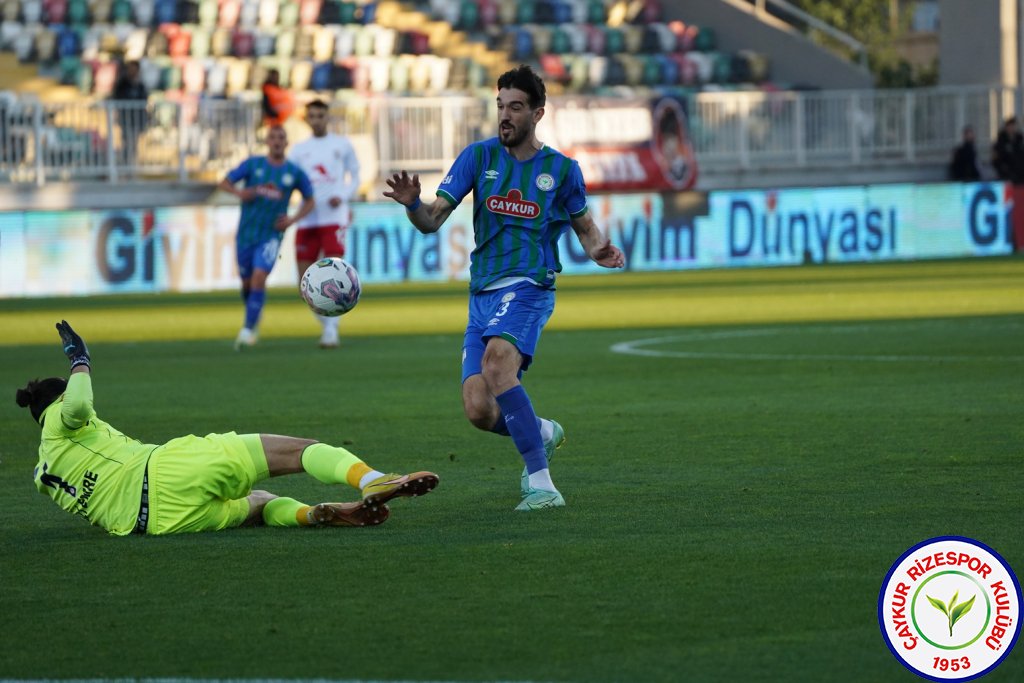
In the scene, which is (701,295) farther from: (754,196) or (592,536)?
(592,536)

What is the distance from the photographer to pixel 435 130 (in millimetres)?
28141

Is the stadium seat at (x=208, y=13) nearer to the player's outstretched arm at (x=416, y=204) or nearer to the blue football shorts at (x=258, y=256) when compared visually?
the blue football shorts at (x=258, y=256)

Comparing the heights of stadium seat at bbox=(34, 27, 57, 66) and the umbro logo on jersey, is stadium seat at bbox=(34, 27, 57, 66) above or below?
above

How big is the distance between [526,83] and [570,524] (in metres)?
1.79

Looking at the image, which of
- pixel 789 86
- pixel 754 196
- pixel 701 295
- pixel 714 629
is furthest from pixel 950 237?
pixel 714 629

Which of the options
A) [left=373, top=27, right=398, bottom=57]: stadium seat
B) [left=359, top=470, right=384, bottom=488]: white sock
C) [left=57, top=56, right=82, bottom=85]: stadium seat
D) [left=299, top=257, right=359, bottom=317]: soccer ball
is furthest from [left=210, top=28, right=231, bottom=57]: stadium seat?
[left=359, top=470, right=384, bottom=488]: white sock

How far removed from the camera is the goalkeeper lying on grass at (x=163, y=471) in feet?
22.0

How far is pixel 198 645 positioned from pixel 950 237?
2730cm

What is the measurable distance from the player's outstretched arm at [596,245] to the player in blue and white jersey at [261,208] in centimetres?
855

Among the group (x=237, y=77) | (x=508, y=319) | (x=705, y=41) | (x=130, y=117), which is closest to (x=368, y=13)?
(x=237, y=77)

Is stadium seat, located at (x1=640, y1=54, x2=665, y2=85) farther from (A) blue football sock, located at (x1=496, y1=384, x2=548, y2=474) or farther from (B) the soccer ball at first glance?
(A) blue football sock, located at (x1=496, y1=384, x2=548, y2=474)

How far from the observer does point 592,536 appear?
6656 millimetres

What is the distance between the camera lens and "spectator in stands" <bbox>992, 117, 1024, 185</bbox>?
31.1 metres

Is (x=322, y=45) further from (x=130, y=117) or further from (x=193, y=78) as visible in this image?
(x=130, y=117)
